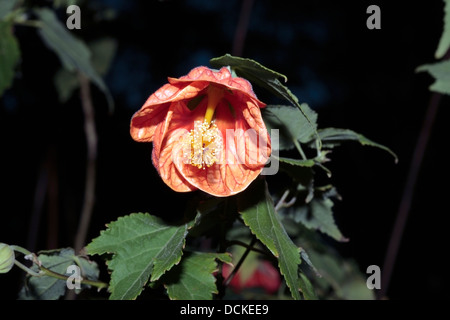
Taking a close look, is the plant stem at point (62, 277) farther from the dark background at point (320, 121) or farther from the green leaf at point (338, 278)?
the dark background at point (320, 121)

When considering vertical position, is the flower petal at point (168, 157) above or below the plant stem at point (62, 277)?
above

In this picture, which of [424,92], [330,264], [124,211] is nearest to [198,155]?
[330,264]

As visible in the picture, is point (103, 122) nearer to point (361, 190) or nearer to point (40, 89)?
point (40, 89)

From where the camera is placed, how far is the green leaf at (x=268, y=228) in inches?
17.6

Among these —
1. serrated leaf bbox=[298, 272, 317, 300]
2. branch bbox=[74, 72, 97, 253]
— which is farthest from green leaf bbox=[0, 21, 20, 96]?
serrated leaf bbox=[298, 272, 317, 300]

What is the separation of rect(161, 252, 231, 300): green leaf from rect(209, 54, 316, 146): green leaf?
207 millimetres

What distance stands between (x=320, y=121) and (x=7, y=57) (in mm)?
2453

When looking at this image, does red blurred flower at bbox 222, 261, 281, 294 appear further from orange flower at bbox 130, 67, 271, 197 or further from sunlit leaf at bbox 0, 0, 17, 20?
sunlit leaf at bbox 0, 0, 17, 20

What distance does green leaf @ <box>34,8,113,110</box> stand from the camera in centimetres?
105

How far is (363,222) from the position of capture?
2.72 metres

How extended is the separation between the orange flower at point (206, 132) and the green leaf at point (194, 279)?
0.28 feet

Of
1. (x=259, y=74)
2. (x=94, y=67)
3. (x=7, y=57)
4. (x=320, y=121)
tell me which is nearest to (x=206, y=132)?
(x=259, y=74)

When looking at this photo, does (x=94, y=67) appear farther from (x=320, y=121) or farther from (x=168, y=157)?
(x=320, y=121)

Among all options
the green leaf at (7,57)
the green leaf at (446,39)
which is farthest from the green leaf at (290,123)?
the green leaf at (7,57)
